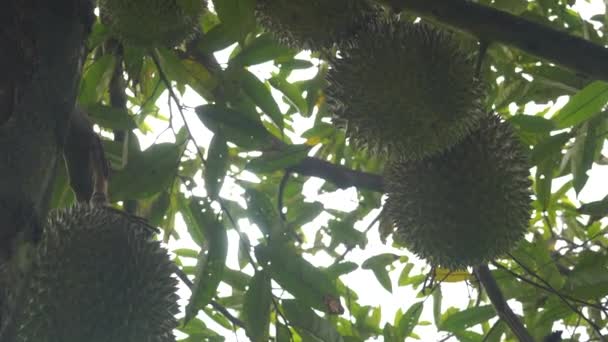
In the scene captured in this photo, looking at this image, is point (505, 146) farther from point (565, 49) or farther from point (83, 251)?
point (83, 251)

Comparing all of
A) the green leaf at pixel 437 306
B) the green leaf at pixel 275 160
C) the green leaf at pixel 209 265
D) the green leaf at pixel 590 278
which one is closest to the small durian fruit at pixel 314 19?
the green leaf at pixel 275 160

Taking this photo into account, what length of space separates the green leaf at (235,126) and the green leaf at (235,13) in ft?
1.02

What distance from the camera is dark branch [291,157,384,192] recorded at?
250 centimetres

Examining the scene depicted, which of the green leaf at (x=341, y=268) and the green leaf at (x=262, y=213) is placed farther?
the green leaf at (x=341, y=268)

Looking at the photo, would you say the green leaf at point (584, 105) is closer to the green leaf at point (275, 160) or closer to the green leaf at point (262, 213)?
the green leaf at point (275, 160)

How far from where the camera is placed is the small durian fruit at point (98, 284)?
1434 mm

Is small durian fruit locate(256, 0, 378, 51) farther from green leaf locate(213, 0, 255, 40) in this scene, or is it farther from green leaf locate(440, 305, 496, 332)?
green leaf locate(440, 305, 496, 332)

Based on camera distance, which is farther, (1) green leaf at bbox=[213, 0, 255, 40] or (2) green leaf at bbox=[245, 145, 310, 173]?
(2) green leaf at bbox=[245, 145, 310, 173]

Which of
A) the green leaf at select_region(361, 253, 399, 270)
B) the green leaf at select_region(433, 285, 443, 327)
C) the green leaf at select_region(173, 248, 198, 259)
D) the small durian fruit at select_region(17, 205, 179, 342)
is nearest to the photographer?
Result: the small durian fruit at select_region(17, 205, 179, 342)

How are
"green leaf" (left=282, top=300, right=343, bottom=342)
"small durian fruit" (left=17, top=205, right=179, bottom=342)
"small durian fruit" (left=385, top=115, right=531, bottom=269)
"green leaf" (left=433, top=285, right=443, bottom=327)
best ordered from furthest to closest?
"green leaf" (left=433, top=285, right=443, bottom=327)
"green leaf" (left=282, top=300, right=343, bottom=342)
"small durian fruit" (left=385, top=115, right=531, bottom=269)
"small durian fruit" (left=17, top=205, right=179, bottom=342)

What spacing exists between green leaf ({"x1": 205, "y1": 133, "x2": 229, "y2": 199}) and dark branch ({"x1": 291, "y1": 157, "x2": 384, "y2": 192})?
0.61 metres

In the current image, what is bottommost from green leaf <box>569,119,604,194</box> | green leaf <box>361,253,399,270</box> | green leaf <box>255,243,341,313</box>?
green leaf <box>255,243,341,313</box>

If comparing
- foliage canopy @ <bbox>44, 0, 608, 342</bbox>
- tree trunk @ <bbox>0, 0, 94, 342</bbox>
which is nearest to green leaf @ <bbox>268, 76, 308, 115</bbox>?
foliage canopy @ <bbox>44, 0, 608, 342</bbox>

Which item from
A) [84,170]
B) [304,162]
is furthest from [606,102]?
[84,170]
